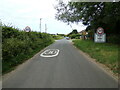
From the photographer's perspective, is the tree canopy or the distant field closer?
the distant field

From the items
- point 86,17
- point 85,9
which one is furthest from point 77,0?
point 86,17

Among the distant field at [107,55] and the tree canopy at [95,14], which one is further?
the tree canopy at [95,14]

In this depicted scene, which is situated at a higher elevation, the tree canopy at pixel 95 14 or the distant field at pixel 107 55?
the tree canopy at pixel 95 14

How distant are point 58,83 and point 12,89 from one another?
66.9 inches

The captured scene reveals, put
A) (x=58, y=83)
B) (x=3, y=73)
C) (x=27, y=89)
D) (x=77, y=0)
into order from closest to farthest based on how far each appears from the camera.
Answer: (x=27, y=89) < (x=58, y=83) < (x=3, y=73) < (x=77, y=0)

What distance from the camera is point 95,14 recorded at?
2044 cm

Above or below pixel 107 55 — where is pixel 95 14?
above

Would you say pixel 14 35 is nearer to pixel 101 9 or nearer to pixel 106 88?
pixel 106 88

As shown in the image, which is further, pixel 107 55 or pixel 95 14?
pixel 95 14

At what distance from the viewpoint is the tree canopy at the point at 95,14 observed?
16.1 m

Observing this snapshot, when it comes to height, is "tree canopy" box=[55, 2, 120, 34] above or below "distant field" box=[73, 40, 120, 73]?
above

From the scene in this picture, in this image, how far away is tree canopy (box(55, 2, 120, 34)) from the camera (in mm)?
16125

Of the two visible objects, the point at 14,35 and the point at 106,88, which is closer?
the point at 106,88

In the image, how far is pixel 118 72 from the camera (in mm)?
6664
